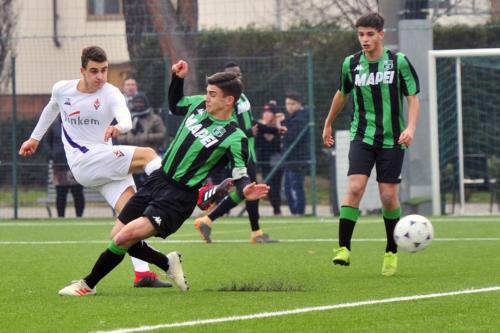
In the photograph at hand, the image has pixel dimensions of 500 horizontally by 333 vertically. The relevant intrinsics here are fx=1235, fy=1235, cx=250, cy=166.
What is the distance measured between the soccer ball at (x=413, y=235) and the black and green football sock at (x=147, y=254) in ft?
6.30

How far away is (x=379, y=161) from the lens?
10086 mm

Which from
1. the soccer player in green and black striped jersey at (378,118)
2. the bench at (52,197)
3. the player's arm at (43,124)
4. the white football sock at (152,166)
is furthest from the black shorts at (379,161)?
the bench at (52,197)

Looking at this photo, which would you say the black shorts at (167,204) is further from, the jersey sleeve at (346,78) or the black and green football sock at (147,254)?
the jersey sleeve at (346,78)

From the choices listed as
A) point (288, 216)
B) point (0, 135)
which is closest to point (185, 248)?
point (288, 216)

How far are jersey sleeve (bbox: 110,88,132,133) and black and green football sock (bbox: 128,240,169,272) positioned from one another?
3.39 ft

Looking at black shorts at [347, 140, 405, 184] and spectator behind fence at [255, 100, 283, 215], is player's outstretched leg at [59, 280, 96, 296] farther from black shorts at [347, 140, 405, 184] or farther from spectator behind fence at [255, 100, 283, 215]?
spectator behind fence at [255, 100, 283, 215]

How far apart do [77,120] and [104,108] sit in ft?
0.77

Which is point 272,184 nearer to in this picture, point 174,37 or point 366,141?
point 174,37

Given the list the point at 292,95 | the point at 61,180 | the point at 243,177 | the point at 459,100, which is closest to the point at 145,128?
the point at 61,180

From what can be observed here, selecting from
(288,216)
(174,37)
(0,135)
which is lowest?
(288,216)

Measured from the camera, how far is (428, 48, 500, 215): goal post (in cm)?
1812

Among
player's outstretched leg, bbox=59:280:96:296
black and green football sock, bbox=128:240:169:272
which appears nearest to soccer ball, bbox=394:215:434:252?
black and green football sock, bbox=128:240:169:272

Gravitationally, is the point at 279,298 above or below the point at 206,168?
below

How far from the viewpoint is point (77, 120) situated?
9.84m
